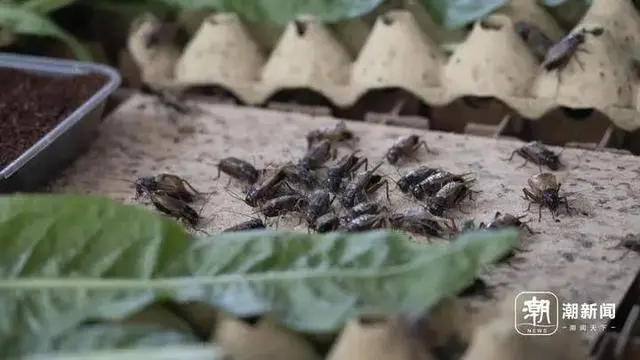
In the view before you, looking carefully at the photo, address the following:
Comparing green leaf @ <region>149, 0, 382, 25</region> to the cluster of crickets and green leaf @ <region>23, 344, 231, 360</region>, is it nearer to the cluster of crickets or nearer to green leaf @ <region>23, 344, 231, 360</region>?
the cluster of crickets

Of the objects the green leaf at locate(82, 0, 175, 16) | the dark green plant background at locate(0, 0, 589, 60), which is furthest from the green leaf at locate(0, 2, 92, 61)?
the green leaf at locate(82, 0, 175, 16)

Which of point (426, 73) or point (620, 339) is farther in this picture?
point (426, 73)

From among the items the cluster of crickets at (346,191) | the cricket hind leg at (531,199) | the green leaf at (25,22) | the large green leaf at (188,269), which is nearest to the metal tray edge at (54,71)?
the green leaf at (25,22)

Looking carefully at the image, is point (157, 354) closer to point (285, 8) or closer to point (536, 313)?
point (536, 313)

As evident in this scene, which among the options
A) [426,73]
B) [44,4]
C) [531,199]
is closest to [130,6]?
[44,4]

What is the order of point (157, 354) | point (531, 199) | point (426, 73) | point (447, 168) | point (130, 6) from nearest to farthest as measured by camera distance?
1. point (157, 354)
2. point (531, 199)
3. point (447, 168)
4. point (426, 73)
5. point (130, 6)

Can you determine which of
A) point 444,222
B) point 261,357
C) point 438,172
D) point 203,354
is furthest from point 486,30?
point 203,354

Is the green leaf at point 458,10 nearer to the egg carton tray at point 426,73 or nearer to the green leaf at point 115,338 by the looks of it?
the egg carton tray at point 426,73
